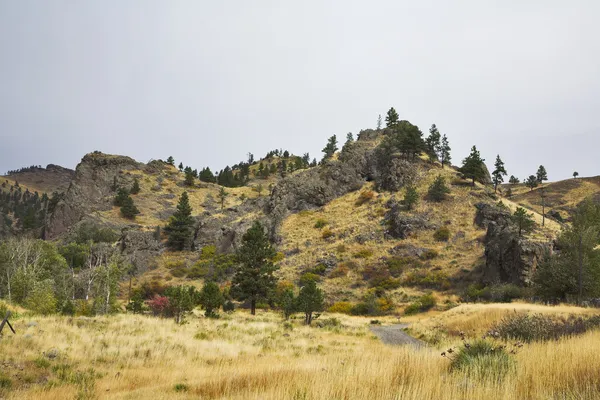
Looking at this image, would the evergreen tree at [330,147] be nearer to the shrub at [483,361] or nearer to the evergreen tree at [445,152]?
the evergreen tree at [445,152]

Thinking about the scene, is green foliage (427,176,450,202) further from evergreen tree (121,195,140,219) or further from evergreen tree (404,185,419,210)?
evergreen tree (121,195,140,219)

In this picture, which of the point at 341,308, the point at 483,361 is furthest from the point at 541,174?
the point at 483,361

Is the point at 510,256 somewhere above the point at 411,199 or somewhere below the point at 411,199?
below

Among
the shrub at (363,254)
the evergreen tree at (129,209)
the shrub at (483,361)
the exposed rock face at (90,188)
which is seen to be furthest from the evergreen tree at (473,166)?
the exposed rock face at (90,188)

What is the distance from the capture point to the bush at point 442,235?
58.8 metres

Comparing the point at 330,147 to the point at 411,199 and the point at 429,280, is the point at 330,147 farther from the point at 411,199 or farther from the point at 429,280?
the point at 429,280

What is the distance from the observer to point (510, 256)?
43.2 meters

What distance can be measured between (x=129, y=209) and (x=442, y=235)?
241 ft

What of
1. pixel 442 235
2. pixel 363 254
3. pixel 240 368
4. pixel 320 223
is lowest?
pixel 240 368

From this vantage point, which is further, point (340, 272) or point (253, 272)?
point (340, 272)

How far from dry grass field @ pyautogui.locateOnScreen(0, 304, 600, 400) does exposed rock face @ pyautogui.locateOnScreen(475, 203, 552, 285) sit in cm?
2424

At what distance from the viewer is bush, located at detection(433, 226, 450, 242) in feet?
193

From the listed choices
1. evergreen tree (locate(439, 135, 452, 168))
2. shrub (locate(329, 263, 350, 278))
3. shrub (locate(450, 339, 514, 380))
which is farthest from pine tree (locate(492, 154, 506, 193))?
shrub (locate(450, 339, 514, 380))

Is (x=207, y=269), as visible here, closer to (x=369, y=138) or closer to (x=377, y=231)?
(x=377, y=231)
